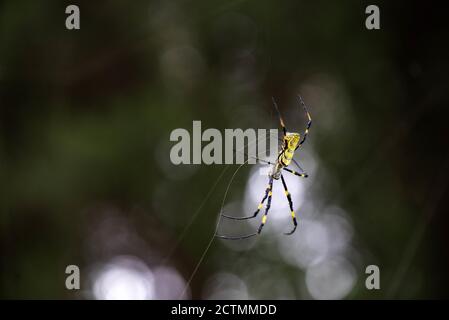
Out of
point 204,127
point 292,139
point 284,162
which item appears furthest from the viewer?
point 204,127

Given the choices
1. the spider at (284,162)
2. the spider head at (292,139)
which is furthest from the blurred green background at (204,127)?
the spider head at (292,139)

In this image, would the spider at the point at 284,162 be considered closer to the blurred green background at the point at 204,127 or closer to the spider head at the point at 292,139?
the spider head at the point at 292,139

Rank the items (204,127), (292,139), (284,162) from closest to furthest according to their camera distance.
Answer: (292,139), (284,162), (204,127)

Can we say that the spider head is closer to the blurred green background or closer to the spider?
the spider

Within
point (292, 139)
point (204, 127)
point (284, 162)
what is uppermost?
point (204, 127)

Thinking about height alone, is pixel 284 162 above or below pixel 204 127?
below

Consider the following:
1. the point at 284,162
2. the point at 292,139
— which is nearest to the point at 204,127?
the point at 284,162

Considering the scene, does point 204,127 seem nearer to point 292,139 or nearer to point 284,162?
point 284,162

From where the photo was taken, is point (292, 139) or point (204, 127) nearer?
point (292, 139)
